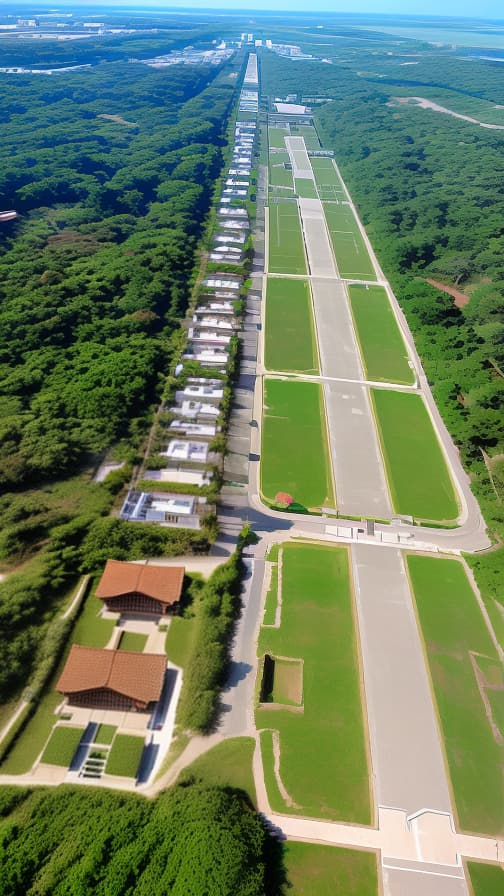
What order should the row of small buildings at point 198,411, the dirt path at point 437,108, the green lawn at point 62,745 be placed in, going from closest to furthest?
1. the green lawn at point 62,745
2. the row of small buildings at point 198,411
3. the dirt path at point 437,108

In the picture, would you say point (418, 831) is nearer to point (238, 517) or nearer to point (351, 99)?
point (238, 517)

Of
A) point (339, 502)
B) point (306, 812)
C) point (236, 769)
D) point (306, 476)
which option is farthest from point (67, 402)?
point (306, 812)

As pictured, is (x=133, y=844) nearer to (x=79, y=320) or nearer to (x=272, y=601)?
(x=272, y=601)

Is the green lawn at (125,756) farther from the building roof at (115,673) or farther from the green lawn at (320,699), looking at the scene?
the green lawn at (320,699)

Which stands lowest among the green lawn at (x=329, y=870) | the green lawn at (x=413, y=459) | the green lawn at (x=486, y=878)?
the green lawn at (x=486, y=878)

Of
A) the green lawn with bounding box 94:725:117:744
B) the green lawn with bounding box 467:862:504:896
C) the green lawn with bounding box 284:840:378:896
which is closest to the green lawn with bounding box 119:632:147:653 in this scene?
the green lawn with bounding box 94:725:117:744

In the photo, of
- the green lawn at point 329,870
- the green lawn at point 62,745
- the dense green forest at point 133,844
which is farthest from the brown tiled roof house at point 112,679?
the green lawn at point 329,870
